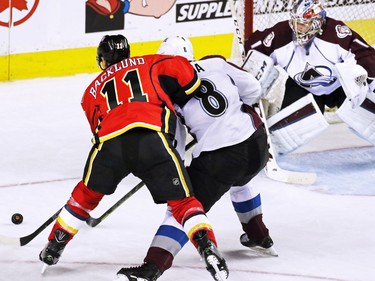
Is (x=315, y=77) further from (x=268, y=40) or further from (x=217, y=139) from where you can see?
(x=217, y=139)

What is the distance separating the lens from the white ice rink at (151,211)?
372 centimetres

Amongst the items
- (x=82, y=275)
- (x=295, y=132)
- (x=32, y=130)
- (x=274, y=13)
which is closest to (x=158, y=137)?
(x=82, y=275)

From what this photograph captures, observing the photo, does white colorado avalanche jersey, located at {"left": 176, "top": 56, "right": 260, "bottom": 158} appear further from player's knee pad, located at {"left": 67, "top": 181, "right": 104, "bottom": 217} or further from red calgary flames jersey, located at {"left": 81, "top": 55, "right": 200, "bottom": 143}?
player's knee pad, located at {"left": 67, "top": 181, "right": 104, "bottom": 217}

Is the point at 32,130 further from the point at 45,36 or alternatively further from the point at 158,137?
the point at 158,137

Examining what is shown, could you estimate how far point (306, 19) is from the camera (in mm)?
4930

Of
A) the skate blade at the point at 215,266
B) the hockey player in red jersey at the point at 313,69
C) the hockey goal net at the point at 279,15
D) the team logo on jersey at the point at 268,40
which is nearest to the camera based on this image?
the skate blade at the point at 215,266

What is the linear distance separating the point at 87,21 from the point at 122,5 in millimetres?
230

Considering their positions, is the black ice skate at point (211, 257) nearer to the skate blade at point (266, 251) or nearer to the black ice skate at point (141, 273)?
the black ice skate at point (141, 273)

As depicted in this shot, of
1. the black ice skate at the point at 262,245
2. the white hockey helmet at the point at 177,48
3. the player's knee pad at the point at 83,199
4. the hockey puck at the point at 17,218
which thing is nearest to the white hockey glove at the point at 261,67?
the white hockey helmet at the point at 177,48

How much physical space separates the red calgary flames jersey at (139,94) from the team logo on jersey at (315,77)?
164 cm

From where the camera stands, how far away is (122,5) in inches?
255

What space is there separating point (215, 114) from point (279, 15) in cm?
275

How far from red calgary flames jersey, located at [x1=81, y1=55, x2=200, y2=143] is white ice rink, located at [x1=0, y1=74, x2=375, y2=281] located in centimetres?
54

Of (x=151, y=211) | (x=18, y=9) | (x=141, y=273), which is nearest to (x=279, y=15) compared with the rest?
(x=18, y=9)
